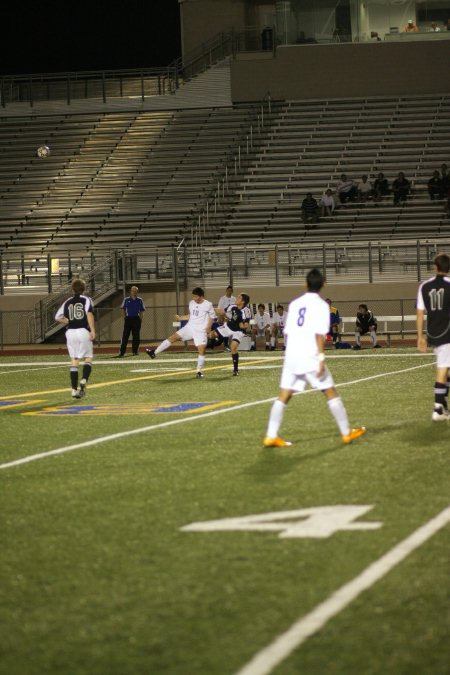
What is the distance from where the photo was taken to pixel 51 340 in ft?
117

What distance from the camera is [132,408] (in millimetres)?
15461

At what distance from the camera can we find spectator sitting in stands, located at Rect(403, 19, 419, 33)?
4547cm

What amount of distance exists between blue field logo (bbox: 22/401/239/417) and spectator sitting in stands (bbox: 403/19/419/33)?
32852mm

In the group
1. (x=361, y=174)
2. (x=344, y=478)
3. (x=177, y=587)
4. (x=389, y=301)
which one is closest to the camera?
(x=177, y=587)

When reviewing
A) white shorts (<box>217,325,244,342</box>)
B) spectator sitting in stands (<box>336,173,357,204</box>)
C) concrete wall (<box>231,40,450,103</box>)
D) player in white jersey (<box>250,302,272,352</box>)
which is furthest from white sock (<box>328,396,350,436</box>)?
concrete wall (<box>231,40,450,103</box>)

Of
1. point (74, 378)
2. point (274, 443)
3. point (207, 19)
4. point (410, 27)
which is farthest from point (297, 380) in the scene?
point (207, 19)

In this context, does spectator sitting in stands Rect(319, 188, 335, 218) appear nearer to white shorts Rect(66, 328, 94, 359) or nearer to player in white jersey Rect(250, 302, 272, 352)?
player in white jersey Rect(250, 302, 272, 352)

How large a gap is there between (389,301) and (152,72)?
750 inches

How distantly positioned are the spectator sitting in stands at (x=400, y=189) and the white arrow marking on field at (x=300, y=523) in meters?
32.0

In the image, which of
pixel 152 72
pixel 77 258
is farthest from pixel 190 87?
pixel 77 258

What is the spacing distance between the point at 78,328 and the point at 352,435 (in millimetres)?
7651

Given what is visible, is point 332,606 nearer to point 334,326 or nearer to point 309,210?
point 334,326

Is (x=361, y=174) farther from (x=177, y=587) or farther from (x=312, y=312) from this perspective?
(x=177, y=587)

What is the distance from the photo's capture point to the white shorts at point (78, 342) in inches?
705
